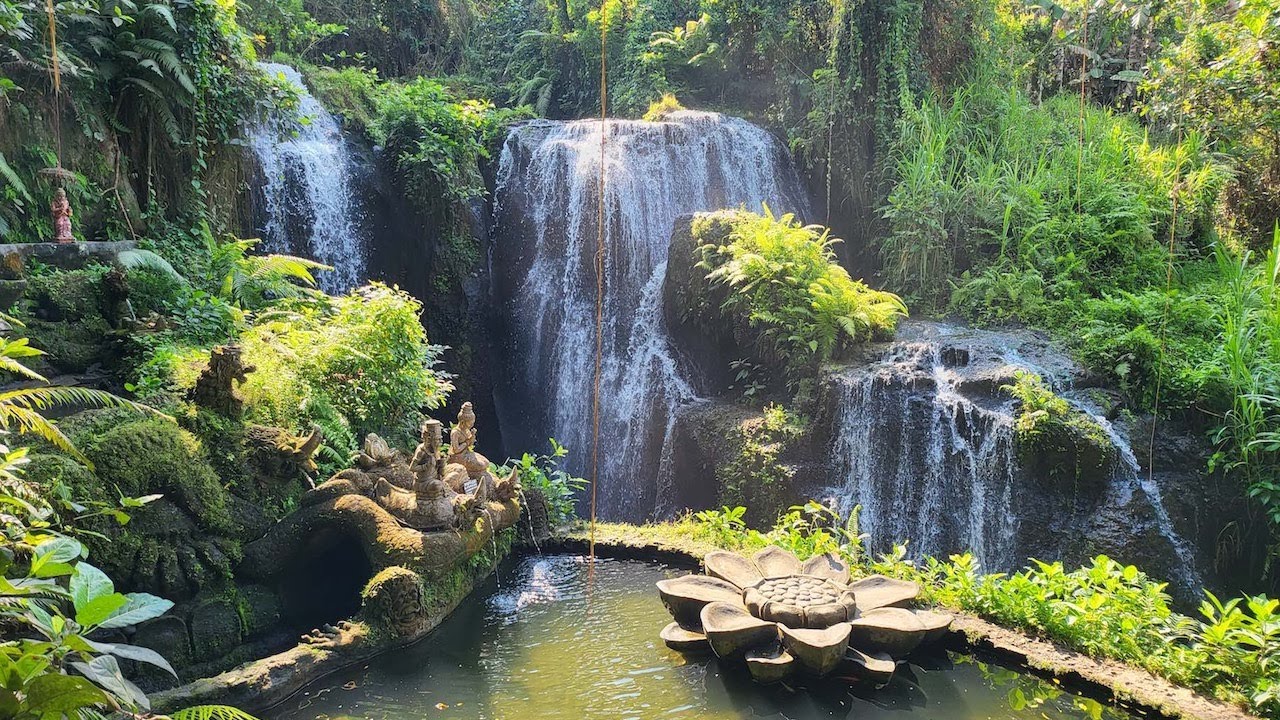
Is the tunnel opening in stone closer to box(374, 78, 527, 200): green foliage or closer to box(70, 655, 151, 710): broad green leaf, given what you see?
box(70, 655, 151, 710): broad green leaf

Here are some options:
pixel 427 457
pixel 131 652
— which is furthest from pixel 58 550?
pixel 427 457

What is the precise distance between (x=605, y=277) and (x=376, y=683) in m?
7.14

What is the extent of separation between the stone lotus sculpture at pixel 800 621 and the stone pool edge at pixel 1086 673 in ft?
0.73

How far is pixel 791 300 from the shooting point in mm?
8477

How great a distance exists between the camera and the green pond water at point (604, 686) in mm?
4023

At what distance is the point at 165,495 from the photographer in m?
4.68

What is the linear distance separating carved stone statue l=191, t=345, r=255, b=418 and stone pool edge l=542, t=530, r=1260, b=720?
15.8ft

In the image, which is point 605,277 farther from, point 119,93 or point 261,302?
point 119,93

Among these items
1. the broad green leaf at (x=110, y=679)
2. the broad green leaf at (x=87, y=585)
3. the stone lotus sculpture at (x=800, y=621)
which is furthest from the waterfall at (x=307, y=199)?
the broad green leaf at (x=110, y=679)

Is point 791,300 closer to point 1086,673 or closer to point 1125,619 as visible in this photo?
point 1125,619

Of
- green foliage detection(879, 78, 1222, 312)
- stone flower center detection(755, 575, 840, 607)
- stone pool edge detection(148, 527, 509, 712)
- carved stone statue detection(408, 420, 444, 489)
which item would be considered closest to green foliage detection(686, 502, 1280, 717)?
stone flower center detection(755, 575, 840, 607)

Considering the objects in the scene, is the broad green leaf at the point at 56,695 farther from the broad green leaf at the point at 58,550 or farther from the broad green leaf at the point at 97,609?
the broad green leaf at the point at 58,550

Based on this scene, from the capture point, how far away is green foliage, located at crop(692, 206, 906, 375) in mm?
8266

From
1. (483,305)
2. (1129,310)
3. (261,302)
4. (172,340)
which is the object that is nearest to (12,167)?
(261,302)
